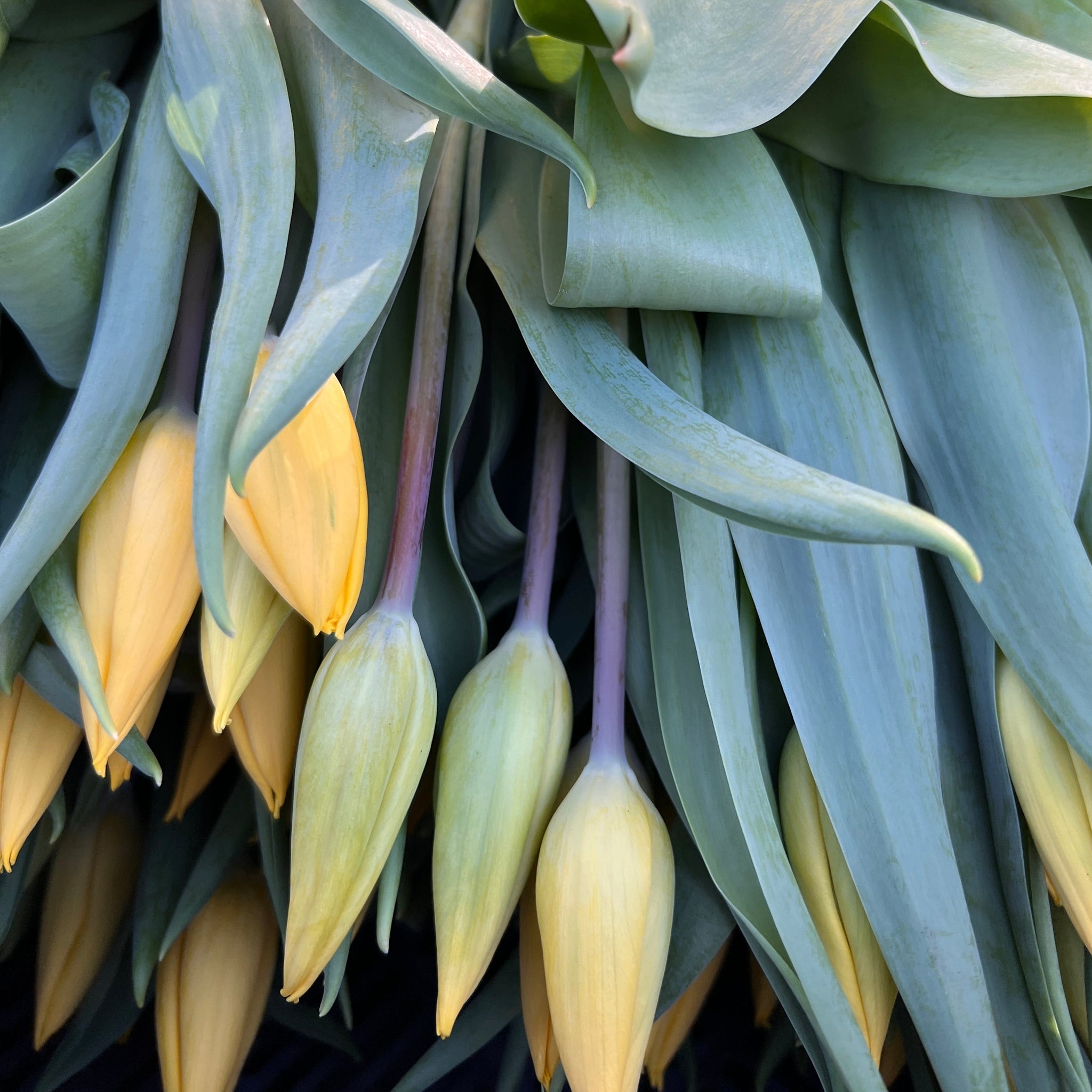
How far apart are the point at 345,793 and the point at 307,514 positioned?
67 mm

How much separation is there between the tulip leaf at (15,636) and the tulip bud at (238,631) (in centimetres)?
5

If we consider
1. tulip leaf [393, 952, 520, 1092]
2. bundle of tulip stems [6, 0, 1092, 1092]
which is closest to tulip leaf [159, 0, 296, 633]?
bundle of tulip stems [6, 0, 1092, 1092]

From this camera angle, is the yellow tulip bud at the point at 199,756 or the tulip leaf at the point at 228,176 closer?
the tulip leaf at the point at 228,176

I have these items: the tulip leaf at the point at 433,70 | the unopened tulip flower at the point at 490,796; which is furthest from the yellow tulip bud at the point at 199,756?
the tulip leaf at the point at 433,70

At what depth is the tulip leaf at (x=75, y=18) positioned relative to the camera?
0.92 feet

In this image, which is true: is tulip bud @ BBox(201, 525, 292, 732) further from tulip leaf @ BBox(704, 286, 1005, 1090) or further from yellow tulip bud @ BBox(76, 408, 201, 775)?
tulip leaf @ BBox(704, 286, 1005, 1090)

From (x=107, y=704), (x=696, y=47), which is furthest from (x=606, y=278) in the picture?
(x=107, y=704)

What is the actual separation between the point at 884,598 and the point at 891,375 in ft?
0.23

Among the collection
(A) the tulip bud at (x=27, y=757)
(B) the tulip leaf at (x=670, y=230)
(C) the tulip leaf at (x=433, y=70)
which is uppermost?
(C) the tulip leaf at (x=433, y=70)

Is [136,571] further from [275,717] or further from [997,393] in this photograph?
[997,393]

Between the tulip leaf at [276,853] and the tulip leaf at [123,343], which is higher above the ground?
the tulip leaf at [123,343]

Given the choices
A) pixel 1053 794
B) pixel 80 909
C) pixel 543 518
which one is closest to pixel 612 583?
pixel 543 518

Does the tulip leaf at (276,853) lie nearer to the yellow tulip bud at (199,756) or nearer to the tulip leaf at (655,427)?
the yellow tulip bud at (199,756)

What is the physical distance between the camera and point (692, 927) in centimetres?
27
